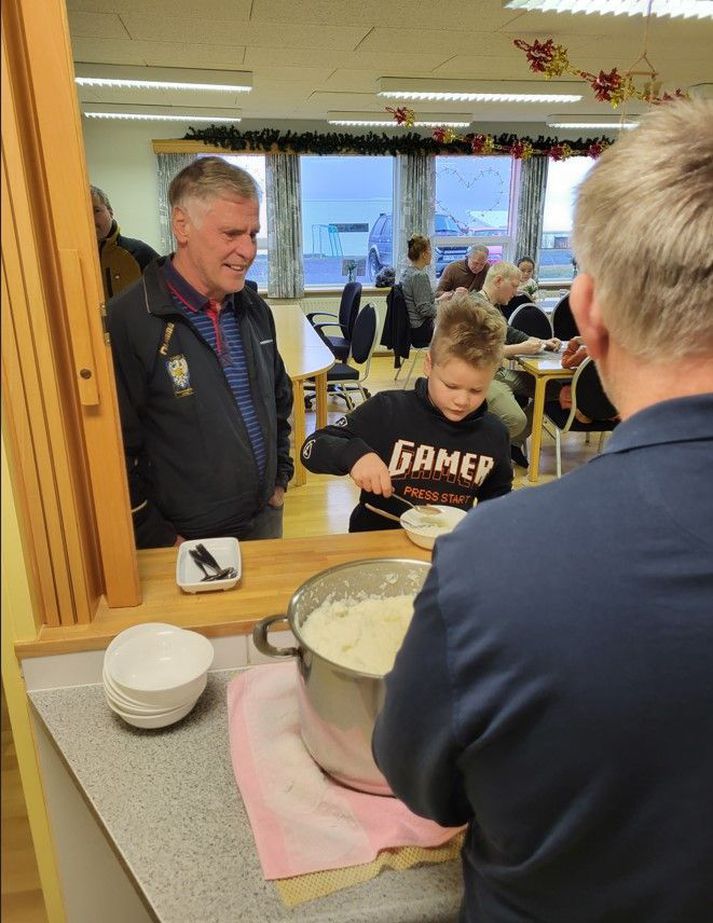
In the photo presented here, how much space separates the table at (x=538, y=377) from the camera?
426 centimetres

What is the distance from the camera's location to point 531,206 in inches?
368

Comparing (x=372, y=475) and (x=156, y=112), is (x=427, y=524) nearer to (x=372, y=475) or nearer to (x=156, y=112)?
(x=372, y=475)

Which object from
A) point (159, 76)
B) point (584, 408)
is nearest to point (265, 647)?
point (584, 408)

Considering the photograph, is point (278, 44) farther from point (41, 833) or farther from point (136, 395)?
point (41, 833)

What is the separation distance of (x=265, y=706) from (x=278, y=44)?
477 cm

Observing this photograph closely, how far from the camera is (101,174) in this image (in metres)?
8.24

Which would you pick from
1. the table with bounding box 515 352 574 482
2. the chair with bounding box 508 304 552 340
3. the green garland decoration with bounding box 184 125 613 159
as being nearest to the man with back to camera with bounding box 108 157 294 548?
the table with bounding box 515 352 574 482

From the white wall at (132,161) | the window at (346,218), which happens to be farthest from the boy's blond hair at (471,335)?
the window at (346,218)

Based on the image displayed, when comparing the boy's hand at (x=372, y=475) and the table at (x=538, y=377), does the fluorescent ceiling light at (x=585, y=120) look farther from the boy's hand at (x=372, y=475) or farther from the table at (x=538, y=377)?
the boy's hand at (x=372, y=475)

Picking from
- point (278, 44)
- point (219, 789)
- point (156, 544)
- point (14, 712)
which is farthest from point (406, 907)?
point (278, 44)

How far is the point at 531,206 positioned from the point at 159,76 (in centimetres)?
564

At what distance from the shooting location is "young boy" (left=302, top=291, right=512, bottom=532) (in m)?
1.74

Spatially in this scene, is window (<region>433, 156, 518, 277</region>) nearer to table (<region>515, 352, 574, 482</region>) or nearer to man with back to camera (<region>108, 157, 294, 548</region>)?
table (<region>515, 352, 574, 482</region>)

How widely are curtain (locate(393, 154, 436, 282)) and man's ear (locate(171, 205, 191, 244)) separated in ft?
25.4
